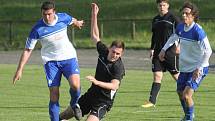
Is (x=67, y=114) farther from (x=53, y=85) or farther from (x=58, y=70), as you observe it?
(x=58, y=70)

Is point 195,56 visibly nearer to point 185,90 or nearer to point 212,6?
point 185,90

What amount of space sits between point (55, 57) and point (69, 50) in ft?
1.03

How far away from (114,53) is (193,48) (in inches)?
94.8

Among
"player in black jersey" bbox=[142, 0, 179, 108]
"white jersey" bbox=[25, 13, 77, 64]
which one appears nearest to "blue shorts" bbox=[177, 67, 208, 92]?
"white jersey" bbox=[25, 13, 77, 64]

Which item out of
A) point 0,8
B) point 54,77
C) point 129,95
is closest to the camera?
point 54,77

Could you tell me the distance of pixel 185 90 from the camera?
12.3 m

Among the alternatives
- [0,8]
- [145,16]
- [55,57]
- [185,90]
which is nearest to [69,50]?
[55,57]

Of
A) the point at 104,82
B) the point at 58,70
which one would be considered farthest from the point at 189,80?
the point at 104,82

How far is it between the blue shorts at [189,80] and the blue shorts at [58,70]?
1.82 meters

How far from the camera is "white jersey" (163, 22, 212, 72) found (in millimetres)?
12023

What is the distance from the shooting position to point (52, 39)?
40.3ft

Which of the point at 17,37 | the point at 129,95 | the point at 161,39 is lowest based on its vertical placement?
the point at 17,37

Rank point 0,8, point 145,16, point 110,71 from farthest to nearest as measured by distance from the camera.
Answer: point 0,8 → point 145,16 → point 110,71

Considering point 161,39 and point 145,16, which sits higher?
point 161,39
